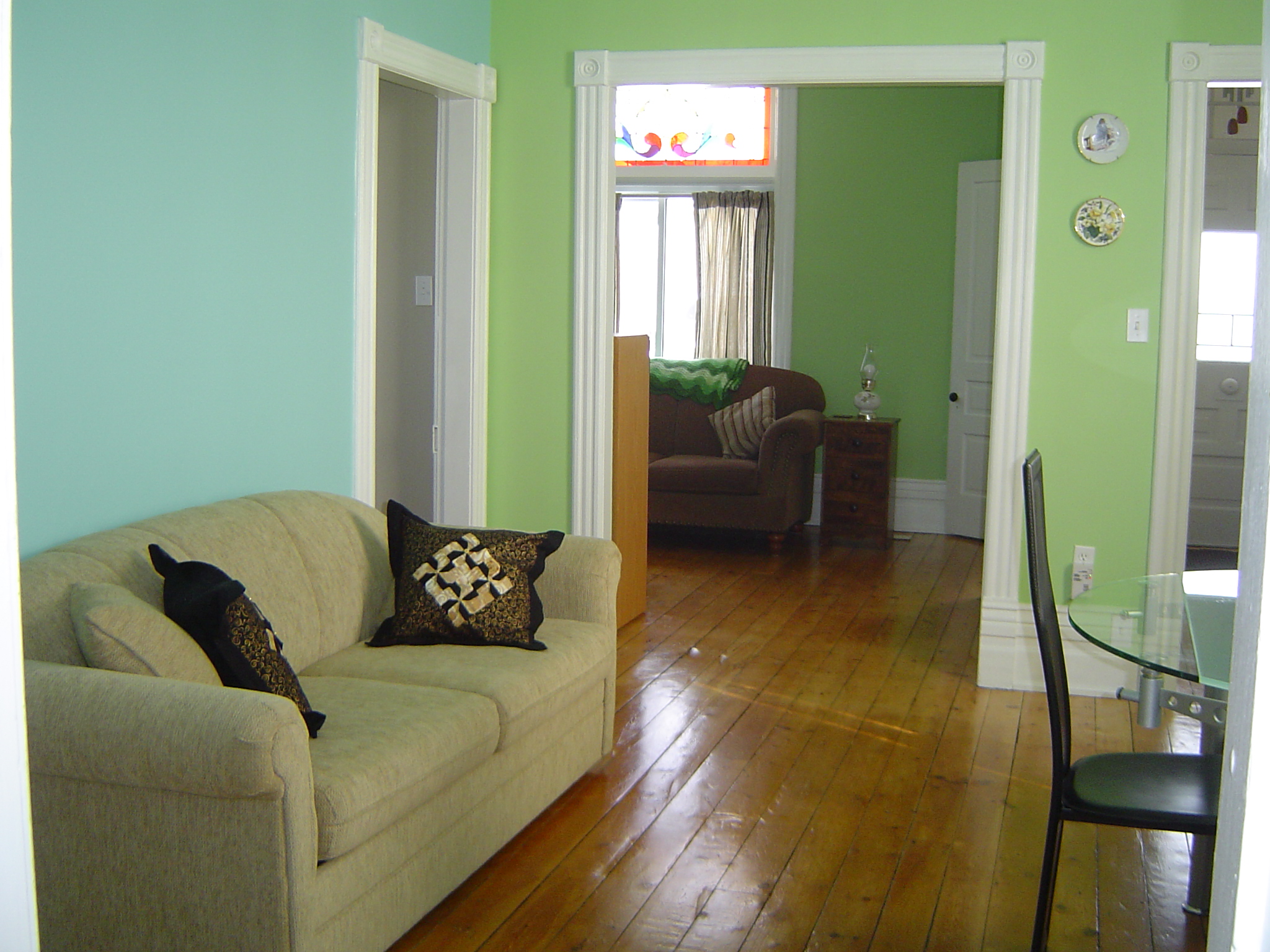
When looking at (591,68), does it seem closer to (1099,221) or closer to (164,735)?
(1099,221)

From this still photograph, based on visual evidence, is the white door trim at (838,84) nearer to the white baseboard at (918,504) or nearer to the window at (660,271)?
the white baseboard at (918,504)

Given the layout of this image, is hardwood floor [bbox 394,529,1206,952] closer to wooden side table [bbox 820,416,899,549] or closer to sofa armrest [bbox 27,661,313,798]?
sofa armrest [bbox 27,661,313,798]

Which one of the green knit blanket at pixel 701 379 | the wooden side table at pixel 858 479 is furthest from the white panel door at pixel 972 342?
the green knit blanket at pixel 701 379

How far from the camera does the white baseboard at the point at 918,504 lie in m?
7.40

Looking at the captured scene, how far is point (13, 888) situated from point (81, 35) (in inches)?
95.6

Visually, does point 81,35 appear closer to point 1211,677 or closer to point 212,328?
point 212,328

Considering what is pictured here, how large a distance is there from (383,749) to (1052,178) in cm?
308

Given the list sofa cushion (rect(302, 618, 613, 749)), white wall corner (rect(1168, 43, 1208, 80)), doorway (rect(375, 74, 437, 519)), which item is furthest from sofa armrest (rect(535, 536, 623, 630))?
white wall corner (rect(1168, 43, 1208, 80))

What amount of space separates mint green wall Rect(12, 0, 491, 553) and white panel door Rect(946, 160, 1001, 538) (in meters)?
4.16

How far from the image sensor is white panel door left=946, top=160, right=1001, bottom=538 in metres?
6.96

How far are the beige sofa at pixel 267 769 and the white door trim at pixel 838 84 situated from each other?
1.71m

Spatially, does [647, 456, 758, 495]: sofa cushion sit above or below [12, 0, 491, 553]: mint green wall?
below

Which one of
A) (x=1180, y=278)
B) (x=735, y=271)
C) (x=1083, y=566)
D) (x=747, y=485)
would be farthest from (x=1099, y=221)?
(x=735, y=271)

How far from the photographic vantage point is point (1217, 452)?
22.7 ft
